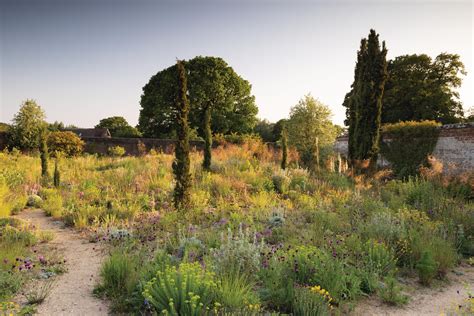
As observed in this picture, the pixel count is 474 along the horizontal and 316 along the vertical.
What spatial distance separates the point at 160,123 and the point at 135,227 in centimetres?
2575

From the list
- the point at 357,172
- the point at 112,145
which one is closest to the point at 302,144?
the point at 357,172

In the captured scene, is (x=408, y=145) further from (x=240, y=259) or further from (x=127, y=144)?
(x=127, y=144)

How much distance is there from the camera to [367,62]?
14969 millimetres

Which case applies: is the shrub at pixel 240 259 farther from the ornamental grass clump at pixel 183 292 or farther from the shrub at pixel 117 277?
the shrub at pixel 117 277

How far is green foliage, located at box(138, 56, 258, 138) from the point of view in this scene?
30094 millimetres

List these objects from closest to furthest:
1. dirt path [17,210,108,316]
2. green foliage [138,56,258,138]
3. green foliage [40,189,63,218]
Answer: dirt path [17,210,108,316] → green foliage [40,189,63,218] → green foliage [138,56,258,138]

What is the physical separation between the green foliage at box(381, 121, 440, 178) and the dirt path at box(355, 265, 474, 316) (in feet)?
32.0

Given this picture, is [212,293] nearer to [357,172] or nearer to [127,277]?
[127,277]

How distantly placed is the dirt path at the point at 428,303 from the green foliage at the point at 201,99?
2657 centimetres

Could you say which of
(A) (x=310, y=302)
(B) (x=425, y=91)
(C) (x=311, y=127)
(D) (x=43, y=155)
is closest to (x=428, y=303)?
(A) (x=310, y=302)

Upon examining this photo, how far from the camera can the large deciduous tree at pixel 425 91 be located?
80.3 feet

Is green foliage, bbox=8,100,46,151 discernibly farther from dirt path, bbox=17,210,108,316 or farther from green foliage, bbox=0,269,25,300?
green foliage, bbox=0,269,25,300

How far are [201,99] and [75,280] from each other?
88.5 feet

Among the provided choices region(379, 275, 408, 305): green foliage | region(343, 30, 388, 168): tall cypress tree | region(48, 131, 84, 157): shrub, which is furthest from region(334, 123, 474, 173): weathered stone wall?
region(48, 131, 84, 157): shrub
